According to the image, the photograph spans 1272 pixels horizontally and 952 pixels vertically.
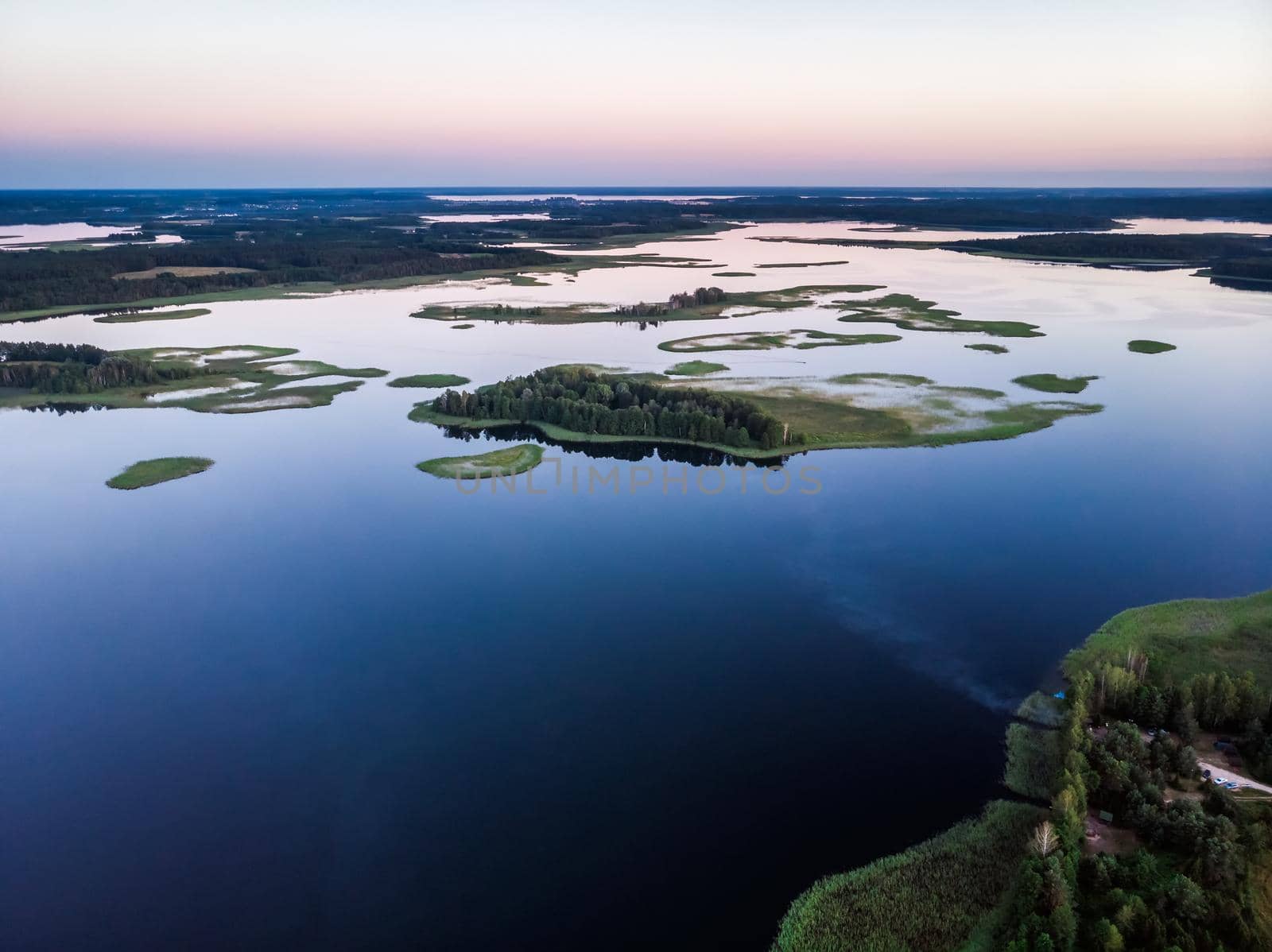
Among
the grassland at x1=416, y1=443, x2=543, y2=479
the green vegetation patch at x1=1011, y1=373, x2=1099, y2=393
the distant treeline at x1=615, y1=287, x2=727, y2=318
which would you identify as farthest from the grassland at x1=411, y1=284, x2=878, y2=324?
the grassland at x1=416, y1=443, x2=543, y2=479

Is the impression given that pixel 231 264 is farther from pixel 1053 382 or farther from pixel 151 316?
pixel 1053 382

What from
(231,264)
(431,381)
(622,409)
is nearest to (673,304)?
(431,381)

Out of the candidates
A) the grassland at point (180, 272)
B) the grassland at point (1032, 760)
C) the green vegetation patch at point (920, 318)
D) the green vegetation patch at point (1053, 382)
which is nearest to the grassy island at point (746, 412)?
the green vegetation patch at point (1053, 382)

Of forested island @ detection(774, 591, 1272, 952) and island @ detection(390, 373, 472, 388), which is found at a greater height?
island @ detection(390, 373, 472, 388)

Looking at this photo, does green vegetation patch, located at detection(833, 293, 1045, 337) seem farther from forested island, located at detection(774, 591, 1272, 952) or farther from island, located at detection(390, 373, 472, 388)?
forested island, located at detection(774, 591, 1272, 952)

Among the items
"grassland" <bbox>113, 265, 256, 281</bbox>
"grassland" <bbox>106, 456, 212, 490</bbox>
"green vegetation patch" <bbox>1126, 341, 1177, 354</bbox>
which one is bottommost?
"grassland" <bbox>106, 456, 212, 490</bbox>
